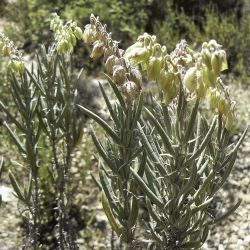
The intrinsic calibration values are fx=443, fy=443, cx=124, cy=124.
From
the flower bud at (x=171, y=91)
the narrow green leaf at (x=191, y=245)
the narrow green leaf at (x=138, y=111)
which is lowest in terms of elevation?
the narrow green leaf at (x=191, y=245)

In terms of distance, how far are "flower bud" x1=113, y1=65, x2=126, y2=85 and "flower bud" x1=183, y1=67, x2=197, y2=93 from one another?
0.23m

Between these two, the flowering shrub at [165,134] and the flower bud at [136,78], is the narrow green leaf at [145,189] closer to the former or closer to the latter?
the flowering shrub at [165,134]

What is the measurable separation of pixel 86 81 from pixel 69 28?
2251 mm

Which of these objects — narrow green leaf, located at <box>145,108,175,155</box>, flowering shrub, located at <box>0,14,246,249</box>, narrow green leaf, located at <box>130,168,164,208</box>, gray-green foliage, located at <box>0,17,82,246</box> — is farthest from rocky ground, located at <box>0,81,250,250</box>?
narrow green leaf, located at <box>145,108,175,155</box>

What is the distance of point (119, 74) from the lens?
139cm

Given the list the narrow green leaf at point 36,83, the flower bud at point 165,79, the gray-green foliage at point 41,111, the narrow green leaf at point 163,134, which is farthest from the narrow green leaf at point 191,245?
the narrow green leaf at point 36,83

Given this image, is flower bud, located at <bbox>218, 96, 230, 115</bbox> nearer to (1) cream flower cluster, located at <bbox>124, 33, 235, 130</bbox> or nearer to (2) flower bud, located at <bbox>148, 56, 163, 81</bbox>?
(1) cream flower cluster, located at <bbox>124, 33, 235, 130</bbox>

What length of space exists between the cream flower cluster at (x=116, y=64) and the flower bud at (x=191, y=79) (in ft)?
0.66

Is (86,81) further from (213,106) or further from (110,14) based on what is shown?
(213,106)

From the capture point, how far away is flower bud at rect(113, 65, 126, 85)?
4.56 feet

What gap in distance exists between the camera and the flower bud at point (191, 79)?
4.11 feet

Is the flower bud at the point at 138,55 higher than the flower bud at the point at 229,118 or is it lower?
higher

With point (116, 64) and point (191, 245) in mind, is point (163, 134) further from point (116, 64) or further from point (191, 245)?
point (191, 245)

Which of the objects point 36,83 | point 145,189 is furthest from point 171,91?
point 36,83
